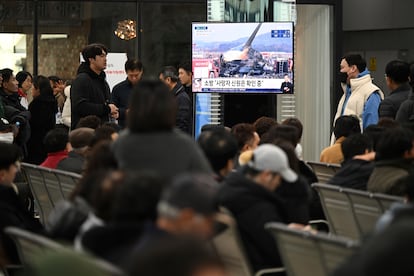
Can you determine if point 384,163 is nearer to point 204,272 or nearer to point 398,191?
point 398,191

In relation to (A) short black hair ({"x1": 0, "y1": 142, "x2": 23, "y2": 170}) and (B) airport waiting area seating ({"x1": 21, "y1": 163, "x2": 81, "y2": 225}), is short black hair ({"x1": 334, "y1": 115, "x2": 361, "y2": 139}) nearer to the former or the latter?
(B) airport waiting area seating ({"x1": 21, "y1": 163, "x2": 81, "y2": 225})

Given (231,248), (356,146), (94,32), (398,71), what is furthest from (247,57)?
(231,248)

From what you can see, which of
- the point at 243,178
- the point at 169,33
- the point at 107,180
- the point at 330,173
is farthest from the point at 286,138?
the point at 169,33

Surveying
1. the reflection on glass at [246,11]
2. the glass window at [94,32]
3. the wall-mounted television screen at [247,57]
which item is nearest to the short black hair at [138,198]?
the wall-mounted television screen at [247,57]

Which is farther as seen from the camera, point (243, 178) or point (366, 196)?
point (366, 196)

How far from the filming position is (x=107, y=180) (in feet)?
16.0

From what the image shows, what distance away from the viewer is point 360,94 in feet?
39.3

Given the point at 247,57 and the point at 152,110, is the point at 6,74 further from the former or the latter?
the point at 152,110

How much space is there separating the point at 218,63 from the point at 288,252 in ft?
26.8

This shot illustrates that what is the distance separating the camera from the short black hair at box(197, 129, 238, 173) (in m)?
6.99

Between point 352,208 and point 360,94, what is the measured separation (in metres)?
5.05

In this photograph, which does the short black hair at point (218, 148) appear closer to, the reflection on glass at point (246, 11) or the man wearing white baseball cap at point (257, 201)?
the man wearing white baseball cap at point (257, 201)

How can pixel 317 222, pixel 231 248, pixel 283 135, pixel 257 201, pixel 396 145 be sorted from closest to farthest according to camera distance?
1. pixel 231 248
2. pixel 257 201
3. pixel 396 145
4. pixel 317 222
5. pixel 283 135

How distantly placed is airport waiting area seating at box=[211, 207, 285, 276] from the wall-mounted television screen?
6942 mm
